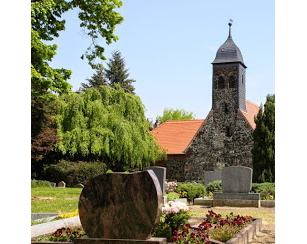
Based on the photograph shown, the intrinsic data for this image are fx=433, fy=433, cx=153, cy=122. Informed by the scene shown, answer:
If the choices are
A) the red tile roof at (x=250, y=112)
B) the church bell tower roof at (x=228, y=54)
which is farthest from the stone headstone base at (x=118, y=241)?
the church bell tower roof at (x=228, y=54)

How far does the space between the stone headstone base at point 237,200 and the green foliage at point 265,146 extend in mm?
6373

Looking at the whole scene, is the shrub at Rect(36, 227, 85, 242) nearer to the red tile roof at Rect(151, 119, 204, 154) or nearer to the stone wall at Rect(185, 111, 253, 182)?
the stone wall at Rect(185, 111, 253, 182)

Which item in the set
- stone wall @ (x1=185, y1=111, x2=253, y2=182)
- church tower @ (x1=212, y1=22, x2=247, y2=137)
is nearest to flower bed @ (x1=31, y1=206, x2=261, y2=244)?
stone wall @ (x1=185, y1=111, x2=253, y2=182)

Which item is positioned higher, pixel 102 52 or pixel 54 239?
pixel 102 52

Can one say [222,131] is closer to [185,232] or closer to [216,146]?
[216,146]

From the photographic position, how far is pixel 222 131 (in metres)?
30.9

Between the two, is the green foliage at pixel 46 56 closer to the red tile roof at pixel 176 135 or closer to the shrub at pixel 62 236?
the shrub at pixel 62 236

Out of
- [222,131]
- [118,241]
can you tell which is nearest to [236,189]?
[118,241]
